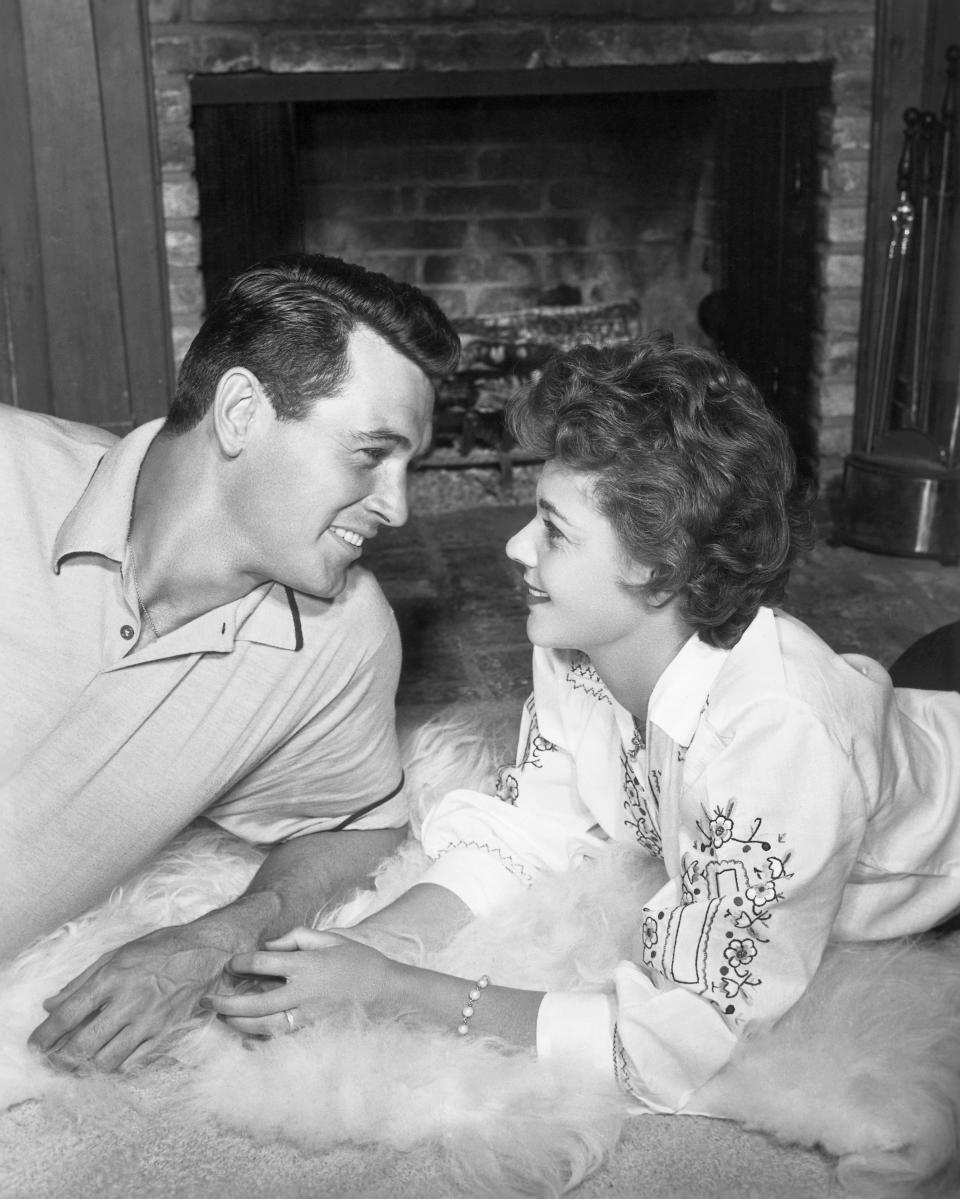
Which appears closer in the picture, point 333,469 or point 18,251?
point 333,469

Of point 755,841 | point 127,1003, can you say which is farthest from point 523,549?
point 127,1003

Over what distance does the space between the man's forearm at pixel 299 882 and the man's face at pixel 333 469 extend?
35 cm

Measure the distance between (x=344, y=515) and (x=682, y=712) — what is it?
0.43 m

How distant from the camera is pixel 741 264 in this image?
364cm

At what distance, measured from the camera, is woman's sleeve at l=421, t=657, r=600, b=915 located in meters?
1.70

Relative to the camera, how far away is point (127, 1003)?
146cm

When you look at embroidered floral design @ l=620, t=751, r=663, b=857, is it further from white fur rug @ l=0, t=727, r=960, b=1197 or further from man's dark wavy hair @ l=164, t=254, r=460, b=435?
man's dark wavy hair @ l=164, t=254, r=460, b=435

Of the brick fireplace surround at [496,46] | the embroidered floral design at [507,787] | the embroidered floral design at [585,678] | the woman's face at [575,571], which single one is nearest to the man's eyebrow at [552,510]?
the woman's face at [575,571]

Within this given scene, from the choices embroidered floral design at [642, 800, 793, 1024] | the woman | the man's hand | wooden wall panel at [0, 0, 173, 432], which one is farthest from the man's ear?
wooden wall panel at [0, 0, 173, 432]

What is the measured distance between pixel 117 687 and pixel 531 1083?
608mm

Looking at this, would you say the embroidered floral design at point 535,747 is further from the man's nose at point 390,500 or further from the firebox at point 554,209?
the firebox at point 554,209

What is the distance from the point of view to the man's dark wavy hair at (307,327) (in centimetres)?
155

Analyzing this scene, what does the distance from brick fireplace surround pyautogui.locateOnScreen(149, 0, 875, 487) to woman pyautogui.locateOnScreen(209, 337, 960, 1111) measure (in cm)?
188

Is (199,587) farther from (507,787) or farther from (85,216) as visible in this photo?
(85,216)
